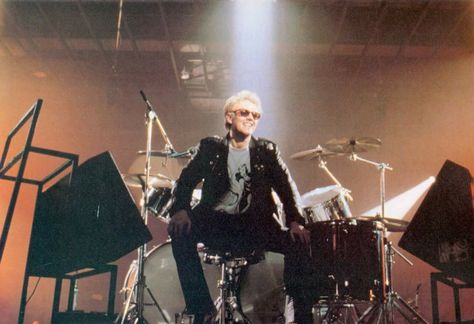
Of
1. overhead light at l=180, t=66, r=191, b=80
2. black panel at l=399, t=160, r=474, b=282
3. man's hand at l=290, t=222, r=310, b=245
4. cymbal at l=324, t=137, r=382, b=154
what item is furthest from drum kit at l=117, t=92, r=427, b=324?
overhead light at l=180, t=66, r=191, b=80

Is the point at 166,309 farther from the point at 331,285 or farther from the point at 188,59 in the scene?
the point at 188,59

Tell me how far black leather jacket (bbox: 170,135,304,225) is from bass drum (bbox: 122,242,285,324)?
1109mm

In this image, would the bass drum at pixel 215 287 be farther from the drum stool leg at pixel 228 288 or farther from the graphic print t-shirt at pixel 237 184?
the graphic print t-shirt at pixel 237 184

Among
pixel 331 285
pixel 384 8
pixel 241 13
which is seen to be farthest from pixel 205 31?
pixel 331 285

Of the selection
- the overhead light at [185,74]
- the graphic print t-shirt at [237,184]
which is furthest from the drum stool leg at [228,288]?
the overhead light at [185,74]

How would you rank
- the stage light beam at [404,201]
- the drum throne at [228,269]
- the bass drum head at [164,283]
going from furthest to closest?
the stage light beam at [404,201] < the bass drum head at [164,283] < the drum throne at [228,269]

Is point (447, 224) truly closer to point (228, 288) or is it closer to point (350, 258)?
point (350, 258)

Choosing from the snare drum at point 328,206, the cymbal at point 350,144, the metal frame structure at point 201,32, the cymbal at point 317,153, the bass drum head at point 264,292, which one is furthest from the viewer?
the metal frame structure at point 201,32

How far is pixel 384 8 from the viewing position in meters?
6.42

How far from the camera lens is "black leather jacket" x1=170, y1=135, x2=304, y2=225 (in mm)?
2840

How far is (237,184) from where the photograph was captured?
2947 mm

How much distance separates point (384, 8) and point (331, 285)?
4333mm

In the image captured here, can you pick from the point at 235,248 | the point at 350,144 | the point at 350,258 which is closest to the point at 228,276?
the point at 235,248

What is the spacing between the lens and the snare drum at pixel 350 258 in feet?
11.2
